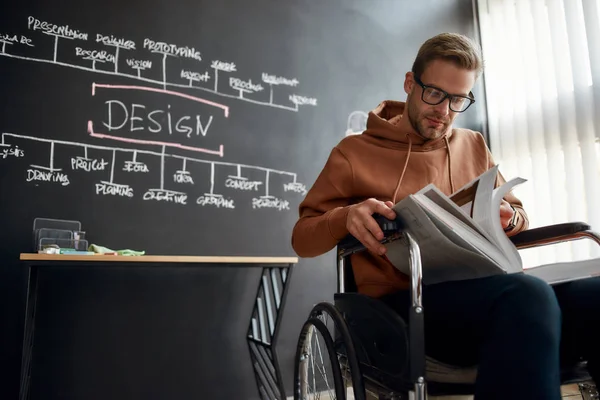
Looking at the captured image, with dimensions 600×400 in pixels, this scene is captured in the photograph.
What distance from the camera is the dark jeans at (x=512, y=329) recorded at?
0.66 meters

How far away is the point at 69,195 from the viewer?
79.0 inches

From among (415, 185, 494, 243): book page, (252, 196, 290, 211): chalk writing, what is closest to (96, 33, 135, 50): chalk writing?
(252, 196, 290, 211): chalk writing

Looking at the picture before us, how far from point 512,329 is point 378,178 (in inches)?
22.9

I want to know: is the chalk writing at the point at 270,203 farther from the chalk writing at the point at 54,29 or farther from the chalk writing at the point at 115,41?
the chalk writing at the point at 54,29

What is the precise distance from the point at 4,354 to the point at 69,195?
679 mm

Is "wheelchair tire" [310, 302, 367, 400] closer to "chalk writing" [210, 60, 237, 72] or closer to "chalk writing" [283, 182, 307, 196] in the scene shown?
"chalk writing" [283, 182, 307, 196]

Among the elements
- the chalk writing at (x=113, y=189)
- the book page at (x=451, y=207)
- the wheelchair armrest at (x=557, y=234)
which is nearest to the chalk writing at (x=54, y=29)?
the chalk writing at (x=113, y=189)

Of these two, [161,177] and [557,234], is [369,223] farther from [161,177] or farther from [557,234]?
[161,177]

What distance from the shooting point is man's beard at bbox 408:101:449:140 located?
1.24 m

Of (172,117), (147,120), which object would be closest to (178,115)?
(172,117)

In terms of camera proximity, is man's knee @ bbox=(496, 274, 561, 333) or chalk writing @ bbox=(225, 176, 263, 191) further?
chalk writing @ bbox=(225, 176, 263, 191)

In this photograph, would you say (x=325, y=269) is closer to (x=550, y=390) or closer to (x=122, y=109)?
(x=122, y=109)

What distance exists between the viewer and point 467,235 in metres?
0.81

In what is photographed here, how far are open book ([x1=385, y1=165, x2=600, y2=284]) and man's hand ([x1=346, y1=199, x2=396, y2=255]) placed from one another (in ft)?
0.09
